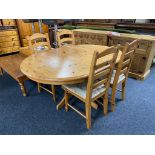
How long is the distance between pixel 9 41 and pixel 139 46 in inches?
142

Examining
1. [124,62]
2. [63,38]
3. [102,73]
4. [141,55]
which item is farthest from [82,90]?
[141,55]

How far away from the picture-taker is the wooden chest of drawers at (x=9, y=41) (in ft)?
13.3

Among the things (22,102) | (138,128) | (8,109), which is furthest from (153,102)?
(8,109)

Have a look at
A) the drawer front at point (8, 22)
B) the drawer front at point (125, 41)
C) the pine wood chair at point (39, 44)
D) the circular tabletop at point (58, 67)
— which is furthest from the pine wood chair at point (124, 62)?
the drawer front at point (8, 22)

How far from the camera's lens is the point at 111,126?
69.2 inches

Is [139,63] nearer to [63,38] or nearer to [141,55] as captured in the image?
[141,55]

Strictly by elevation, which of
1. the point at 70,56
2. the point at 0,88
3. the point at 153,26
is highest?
the point at 153,26

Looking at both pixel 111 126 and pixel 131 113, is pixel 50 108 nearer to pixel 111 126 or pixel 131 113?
pixel 111 126

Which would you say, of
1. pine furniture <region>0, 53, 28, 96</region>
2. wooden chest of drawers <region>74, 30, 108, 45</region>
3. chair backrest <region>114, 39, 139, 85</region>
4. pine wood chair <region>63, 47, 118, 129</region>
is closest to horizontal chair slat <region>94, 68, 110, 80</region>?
pine wood chair <region>63, 47, 118, 129</region>

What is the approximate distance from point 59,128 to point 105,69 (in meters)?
0.93

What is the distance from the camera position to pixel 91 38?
3258 mm

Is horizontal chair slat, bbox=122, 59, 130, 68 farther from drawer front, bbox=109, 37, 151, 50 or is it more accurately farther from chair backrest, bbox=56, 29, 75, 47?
chair backrest, bbox=56, 29, 75, 47

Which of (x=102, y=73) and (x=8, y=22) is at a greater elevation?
(x=8, y=22)

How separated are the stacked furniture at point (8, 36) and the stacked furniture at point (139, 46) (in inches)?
89.0
